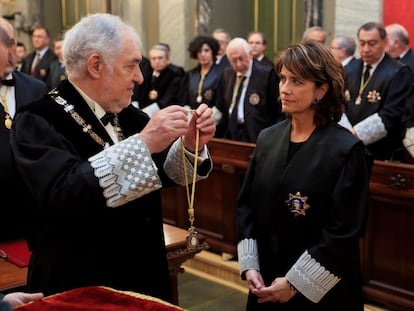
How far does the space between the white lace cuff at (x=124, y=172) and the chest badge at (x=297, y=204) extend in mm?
738

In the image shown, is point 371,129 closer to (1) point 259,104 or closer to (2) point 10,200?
(1) point 259,104

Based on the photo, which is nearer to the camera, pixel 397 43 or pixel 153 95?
pixel 397 43

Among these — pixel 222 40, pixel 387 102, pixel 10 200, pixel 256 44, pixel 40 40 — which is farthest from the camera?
pixel 40 40

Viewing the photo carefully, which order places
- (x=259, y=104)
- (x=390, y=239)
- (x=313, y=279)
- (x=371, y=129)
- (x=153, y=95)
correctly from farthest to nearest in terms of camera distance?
1. (x=153, y=95)
2. (x=259, y=104)
3. (x=371, y=129)
4. (x=390, y=239)
5. (x=313, y=279)

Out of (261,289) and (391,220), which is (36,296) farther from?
(391,220)

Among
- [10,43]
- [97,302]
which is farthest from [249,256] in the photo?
[10,43]

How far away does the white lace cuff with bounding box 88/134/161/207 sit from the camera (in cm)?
194

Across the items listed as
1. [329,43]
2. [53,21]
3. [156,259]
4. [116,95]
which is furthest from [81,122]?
[53,21]

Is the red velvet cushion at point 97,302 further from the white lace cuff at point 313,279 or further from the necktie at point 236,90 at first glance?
the necktie at point 236,90

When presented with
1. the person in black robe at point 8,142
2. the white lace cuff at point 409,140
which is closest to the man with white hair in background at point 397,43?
the white lace cuff at point 409,140

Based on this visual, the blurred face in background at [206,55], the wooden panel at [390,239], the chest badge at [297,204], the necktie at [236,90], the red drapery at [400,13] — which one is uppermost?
the red drapery at [400,13]

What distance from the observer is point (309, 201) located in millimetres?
2496

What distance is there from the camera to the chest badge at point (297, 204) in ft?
8.21

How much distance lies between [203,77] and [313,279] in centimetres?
494
